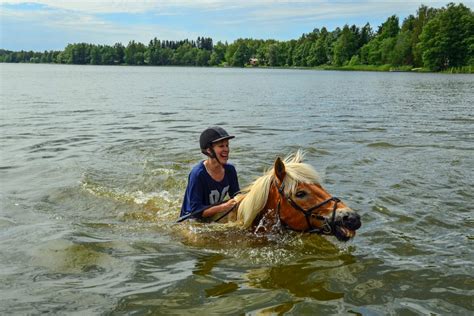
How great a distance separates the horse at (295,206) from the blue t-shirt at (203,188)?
68cm

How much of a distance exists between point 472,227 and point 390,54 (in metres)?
121

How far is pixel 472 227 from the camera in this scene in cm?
816

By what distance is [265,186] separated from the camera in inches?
251

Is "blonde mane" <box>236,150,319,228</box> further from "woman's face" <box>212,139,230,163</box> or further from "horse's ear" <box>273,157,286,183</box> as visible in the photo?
"woman's face" <box>212,139,230,163</box>

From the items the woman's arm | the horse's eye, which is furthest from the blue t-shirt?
the horse's eye

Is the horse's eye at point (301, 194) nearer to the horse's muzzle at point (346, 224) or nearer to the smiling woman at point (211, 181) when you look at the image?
the horse's muzzle at point (346, 224)

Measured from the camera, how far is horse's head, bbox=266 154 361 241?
5.79 metres

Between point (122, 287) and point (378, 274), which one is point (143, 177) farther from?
point (378, 274)

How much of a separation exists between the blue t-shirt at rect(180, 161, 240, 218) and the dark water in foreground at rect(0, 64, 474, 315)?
15.7 inches

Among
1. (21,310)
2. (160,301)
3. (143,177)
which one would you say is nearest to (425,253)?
(160,301)

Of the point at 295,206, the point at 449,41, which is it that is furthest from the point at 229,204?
the point at 449,41

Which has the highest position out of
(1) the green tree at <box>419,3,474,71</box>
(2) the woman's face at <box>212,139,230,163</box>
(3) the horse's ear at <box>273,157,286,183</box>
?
(1) the green tree at <box>419,3,474,71</box>

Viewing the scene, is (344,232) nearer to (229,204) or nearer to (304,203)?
(304,203)

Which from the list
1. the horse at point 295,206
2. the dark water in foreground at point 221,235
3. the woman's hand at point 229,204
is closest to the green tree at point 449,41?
the dark water in foreground at point 221,235
